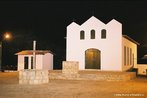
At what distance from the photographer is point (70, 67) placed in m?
23.4

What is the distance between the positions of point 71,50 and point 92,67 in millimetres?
2923

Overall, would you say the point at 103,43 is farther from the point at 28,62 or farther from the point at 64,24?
the point at 64,24

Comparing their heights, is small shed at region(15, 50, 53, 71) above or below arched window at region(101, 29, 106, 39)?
below

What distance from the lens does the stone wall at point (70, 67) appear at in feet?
76.1

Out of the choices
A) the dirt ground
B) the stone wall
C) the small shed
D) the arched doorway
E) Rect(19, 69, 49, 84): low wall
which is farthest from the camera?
the small shed

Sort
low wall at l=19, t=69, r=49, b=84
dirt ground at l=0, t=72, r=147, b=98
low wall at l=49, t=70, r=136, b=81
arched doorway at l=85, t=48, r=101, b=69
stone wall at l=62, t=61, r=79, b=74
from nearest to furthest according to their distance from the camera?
dirt ground at l=0, t=72, r=147, b=98 → low wall at l=19, t=69, r=49, b=84 → low wall at l=49, t=70, r=136, b=81 → stone wall at l=62, t=61, r=79, b=74 → arched doorway at l=85, t=48, r=101, b=69

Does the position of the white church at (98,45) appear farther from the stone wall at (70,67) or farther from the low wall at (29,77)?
the low wall at (29,77)

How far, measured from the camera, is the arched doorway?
92.4ft

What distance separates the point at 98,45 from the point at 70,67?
5762 mm

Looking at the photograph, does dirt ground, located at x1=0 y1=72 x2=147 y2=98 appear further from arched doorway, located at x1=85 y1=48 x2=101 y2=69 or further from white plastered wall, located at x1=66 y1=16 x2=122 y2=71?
arched doorway, located at x1=85 y1=48 x2=101 y2=69

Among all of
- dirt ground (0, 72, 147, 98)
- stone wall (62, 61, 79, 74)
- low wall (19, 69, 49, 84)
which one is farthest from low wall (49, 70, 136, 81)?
dirt ground (0, 72, 147, 98)

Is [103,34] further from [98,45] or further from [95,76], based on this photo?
[95,76]

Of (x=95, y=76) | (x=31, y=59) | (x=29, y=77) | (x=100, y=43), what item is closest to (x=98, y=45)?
(x=100, y=43)

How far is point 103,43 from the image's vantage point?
27812 mm
